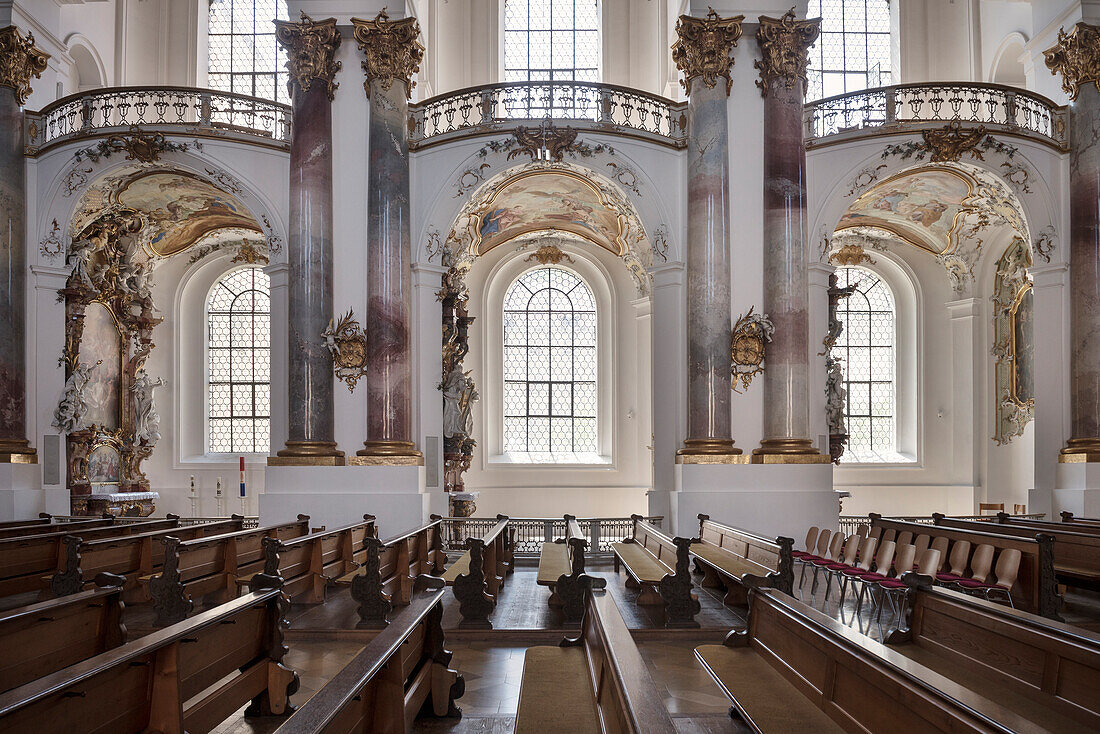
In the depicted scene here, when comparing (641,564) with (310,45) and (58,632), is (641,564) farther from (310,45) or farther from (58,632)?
(310,45)

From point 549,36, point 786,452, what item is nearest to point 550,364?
point 549,36

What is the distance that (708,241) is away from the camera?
13.6 metres

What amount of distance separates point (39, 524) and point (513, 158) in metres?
8.41

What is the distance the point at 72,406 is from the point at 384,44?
8000 millimetres

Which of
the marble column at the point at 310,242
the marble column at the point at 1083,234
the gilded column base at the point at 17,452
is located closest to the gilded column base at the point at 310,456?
the marble column at the point at 310,242

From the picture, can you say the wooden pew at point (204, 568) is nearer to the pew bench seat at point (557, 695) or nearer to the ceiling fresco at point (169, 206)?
the pew bench seat at point (557, 695)

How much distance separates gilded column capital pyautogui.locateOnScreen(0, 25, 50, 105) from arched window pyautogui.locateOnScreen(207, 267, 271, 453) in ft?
20.0

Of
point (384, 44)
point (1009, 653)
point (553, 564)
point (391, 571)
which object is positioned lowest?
point (391, 571)

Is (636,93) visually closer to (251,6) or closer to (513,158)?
(513,158)

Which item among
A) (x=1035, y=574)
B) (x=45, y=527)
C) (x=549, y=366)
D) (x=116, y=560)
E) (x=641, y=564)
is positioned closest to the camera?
(x=1035, y=574)

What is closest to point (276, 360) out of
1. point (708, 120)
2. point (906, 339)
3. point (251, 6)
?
point (708, 120)

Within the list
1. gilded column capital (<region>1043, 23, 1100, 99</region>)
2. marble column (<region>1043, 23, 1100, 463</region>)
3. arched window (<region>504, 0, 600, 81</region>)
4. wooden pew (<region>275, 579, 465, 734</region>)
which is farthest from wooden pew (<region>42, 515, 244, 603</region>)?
gilded column capital (<region>1043, 23, 1100, 99</region>)

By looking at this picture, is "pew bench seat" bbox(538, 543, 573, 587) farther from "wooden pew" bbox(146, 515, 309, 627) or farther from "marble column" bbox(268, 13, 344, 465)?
"marble column" bbox(268, 13, 344, 465)

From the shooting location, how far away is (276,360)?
47.6 feet
